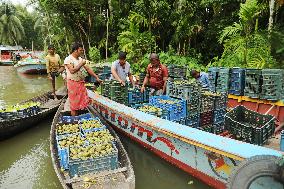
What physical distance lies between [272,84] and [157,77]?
2.79m

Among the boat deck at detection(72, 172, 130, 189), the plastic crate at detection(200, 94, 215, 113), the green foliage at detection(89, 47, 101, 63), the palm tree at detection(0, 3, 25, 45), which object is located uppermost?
the palm tree at detection(0, 3, 25, 45)

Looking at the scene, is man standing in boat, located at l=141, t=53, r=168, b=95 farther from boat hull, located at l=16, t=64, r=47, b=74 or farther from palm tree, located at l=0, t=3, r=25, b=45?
palm tree, located at l=0, t=3, r=25, b=45

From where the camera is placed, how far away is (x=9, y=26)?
43750 millimetres

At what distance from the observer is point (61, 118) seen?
22.0ft

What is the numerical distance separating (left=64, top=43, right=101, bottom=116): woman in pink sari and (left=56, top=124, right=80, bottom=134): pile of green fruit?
2.62 ft

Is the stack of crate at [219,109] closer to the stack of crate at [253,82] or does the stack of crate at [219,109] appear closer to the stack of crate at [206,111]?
the stack of crate at [206,111]

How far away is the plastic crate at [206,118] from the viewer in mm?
6418

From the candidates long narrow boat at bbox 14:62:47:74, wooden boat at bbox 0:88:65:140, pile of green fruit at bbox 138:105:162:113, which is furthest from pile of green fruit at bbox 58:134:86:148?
long narrow boat at bbox 14:62:47:74

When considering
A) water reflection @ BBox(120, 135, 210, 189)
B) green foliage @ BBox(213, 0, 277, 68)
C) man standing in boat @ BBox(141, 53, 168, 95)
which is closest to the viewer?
water reflection @ BBox(120, 135, 210, 189)

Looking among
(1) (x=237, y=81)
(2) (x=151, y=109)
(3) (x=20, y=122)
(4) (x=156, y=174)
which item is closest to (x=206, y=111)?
(2) (x=151, y=109)

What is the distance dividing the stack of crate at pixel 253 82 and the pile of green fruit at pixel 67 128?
13.9ft

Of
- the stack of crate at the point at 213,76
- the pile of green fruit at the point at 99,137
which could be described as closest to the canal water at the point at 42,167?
the pile of green fruit at the point at 99,137

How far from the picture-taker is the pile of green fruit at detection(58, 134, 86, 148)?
5031 millimetres

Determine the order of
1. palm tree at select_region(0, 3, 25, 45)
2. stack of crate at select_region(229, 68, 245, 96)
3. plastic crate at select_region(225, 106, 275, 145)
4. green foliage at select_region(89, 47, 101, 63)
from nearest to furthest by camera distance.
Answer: plastic crate at select_region(225, 106, 275, 145)
stack of crate at select_region(229, 68, 245, 96)
green foliage at select_region(89, 47, 101, 63)
palm tree at select_region(0, 3, 25, 45)
